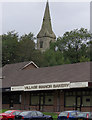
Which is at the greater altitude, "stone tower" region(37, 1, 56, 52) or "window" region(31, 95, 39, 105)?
"stone tower" region(37, 1, 56, 52)

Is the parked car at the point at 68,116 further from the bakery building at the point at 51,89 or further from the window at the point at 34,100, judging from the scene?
the window at the point at 34,100

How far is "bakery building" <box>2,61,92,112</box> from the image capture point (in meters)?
38.9

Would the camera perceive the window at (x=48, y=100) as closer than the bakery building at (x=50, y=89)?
No

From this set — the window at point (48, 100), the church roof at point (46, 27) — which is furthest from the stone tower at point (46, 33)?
the window at point (48, 100)

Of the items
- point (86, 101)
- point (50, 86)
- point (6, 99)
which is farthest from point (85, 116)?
point (6, 99)

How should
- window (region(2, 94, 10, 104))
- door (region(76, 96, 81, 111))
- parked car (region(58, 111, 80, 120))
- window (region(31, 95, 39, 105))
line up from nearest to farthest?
parked car (region(58, 111, 80, 120)), door (region(76, 96, 81, 111)), window (region(31, 95, 39, 105)), window (region(2, 94, 10, 104))

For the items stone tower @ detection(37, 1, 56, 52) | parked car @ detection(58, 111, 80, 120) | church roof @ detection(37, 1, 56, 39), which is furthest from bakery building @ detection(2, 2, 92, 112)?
church roof @ detection(37, 1, 56, 39)

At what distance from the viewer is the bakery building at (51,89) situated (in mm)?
38906

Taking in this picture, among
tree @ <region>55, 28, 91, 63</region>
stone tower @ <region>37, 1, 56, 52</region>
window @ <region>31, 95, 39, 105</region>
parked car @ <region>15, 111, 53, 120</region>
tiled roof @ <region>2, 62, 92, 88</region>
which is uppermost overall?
stone tower @ <region>37, 1, 56, 52</region>

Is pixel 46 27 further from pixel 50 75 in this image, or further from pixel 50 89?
pixel 50 89

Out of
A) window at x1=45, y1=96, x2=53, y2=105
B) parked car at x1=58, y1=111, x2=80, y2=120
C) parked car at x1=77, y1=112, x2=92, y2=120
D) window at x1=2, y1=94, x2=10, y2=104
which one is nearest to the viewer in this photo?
parked car at x1=77, y1=112, x2=92, y2=120

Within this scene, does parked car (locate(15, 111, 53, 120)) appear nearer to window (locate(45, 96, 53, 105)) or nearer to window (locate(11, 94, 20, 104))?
window (locate(45, 96, 53, 105))

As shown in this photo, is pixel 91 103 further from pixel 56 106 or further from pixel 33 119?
pixel 33 119

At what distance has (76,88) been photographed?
39656 mm
